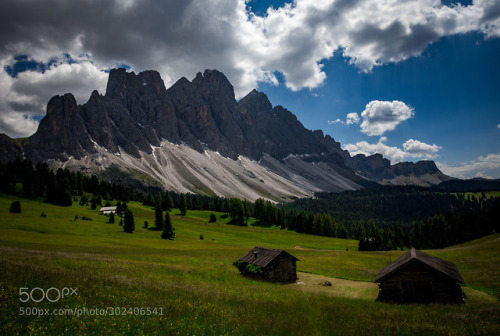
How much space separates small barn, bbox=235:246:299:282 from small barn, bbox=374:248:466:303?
47.7 feet

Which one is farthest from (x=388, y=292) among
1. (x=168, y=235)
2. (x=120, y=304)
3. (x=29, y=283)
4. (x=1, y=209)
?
(x=1, y=209)

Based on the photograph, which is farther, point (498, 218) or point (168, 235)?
point (498, 218)

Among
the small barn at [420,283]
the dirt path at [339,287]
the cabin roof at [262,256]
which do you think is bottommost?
the dirt path at [339,287]

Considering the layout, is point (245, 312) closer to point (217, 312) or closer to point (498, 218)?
point (217, 312)

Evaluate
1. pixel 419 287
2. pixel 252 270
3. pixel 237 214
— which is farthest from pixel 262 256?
pixel 237 214

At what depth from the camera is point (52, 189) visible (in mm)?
94562

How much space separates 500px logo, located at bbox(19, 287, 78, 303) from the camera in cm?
996

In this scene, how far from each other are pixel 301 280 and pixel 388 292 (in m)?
15.4

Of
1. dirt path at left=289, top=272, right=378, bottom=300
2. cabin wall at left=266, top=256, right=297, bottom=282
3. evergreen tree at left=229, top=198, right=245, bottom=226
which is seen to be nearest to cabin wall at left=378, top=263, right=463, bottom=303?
dirt path at left=289, top=272, right=378, bottom=300

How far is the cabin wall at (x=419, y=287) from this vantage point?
23.2m

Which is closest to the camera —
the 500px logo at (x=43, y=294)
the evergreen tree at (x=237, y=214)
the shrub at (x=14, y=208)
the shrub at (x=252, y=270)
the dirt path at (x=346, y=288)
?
the 500px logo at (x=43, y=294)

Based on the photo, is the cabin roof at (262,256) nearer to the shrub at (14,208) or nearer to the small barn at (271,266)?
the small barn at (271,266)

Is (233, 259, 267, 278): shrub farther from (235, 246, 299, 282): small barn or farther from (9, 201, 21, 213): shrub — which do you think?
(9, 201, 21, 213): shrub

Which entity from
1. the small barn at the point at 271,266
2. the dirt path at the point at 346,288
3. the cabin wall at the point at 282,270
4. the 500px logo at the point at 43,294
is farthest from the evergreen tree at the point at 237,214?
the 500px logo at the point at 43,294
